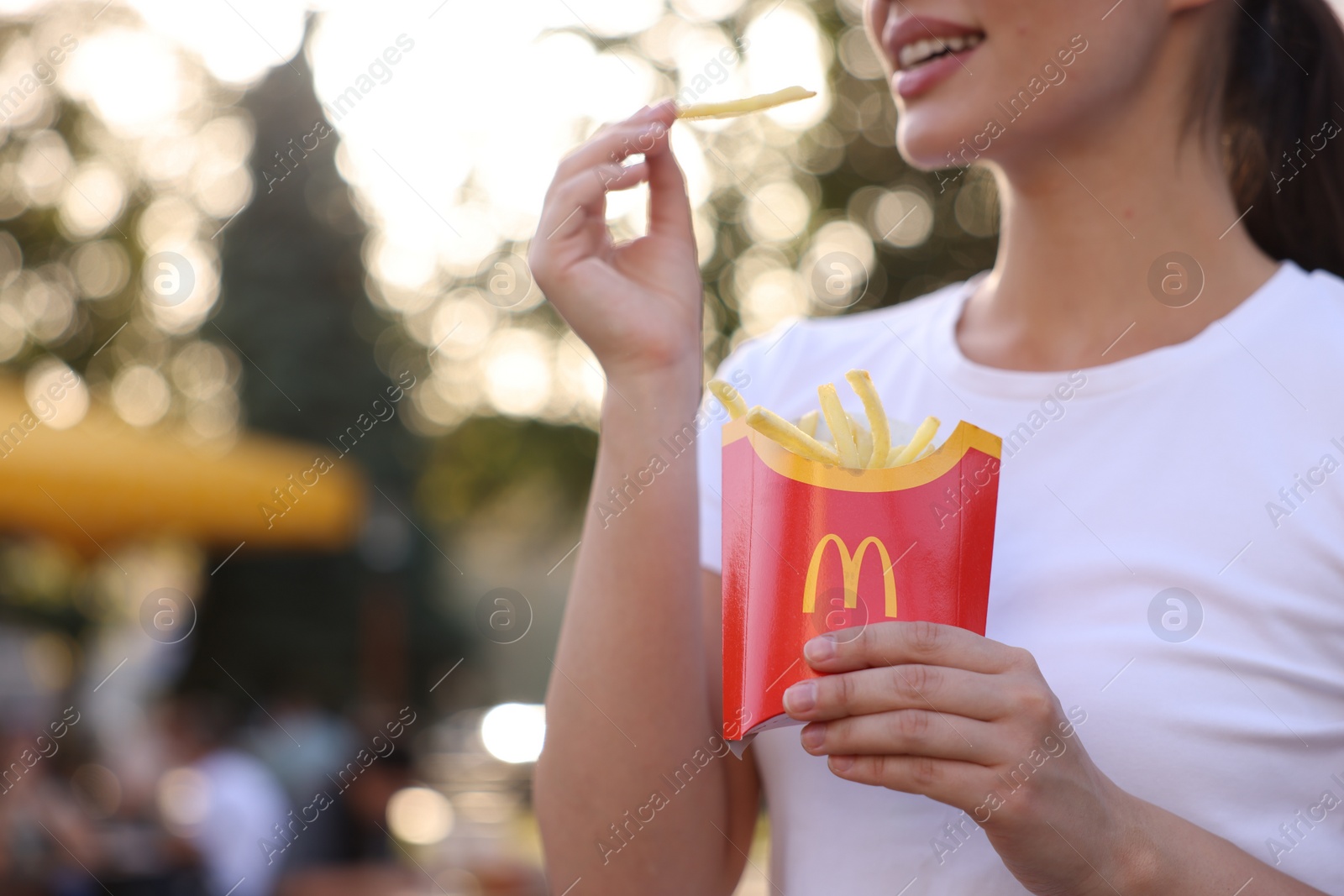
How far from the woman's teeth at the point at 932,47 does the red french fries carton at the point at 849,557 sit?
628 mm

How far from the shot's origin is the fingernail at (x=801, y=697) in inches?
45.6

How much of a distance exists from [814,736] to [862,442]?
1.21 feet

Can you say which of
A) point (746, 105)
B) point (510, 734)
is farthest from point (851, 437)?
point (510, 734)

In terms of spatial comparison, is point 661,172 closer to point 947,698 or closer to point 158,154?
point 947,698

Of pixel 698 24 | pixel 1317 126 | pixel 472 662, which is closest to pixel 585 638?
pixel 1317 126

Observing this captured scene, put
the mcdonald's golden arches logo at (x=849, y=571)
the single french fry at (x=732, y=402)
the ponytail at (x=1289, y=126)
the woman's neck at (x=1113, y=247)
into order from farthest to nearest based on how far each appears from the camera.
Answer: the ponytail at (x=1289, y=126) → the woman's neck at (x=1113, y=247) → the single french fry at (x=732, y=402) → the mcdonald's golden arches logo at (x=849, y=571)

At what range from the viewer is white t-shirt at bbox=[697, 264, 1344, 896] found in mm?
1361

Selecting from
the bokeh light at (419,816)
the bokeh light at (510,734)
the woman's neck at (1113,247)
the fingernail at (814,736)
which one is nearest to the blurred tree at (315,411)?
the bokeh light at (510,734)

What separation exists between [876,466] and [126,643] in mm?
16908

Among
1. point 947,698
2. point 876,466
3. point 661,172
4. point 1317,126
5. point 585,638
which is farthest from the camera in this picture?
point 1317,126

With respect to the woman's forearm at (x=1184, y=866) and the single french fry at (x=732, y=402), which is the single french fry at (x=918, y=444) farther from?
the woman's forearm at (x=1184, y=866)

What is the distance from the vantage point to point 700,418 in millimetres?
1969

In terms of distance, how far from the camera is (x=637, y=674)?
5.08ft

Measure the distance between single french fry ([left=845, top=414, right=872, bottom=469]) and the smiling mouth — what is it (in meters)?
0.60
